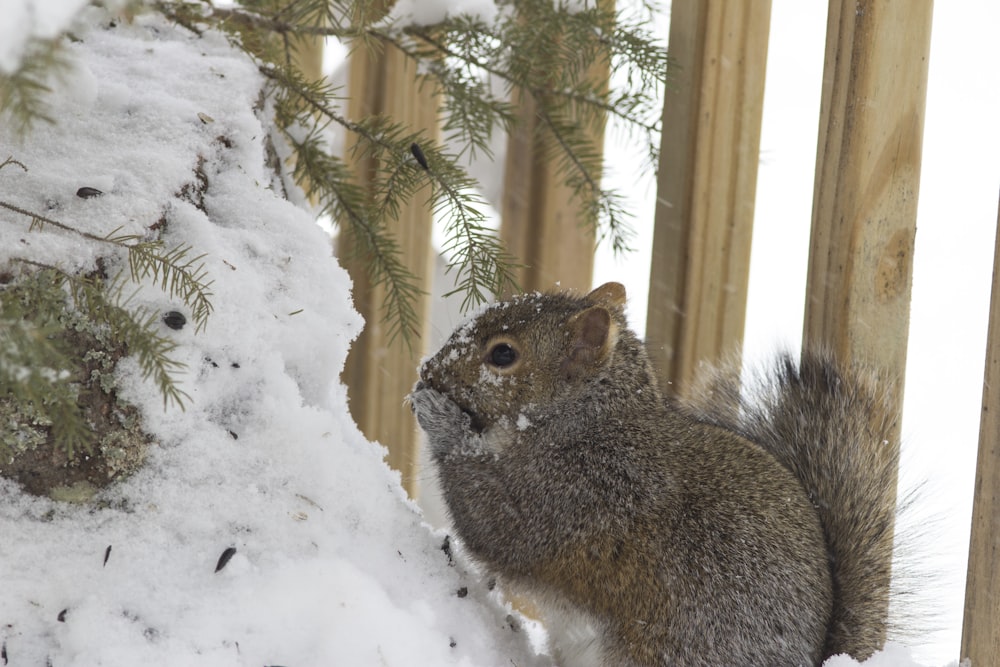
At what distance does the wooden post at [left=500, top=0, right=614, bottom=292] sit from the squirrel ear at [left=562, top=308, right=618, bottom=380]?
65cm

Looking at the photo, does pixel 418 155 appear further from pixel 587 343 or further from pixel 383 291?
pixel 383 291

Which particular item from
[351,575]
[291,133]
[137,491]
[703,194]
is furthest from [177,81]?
[703,194]

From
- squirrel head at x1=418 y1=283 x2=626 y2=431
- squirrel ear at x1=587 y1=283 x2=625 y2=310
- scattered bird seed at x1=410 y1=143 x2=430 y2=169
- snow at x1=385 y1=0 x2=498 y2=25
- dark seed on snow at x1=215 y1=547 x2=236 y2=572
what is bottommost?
dark seed on snow at x1=215 y1=547 x2=236 y2=572

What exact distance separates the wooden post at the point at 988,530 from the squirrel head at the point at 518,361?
41 cm

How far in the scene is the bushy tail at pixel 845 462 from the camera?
A: 3.49 ft

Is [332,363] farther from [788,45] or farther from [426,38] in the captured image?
[788,45]

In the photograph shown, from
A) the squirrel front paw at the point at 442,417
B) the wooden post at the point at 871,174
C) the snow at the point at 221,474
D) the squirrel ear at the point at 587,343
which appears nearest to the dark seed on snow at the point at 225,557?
the snow at the point at 221,474

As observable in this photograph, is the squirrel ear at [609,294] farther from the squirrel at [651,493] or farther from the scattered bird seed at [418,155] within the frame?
the scattered bird seed at [418,155]

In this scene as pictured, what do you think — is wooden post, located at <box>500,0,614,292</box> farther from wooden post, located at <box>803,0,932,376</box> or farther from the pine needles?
wooden post, located at <box>803,0,932,376</box>

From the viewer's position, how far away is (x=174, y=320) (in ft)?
2.90

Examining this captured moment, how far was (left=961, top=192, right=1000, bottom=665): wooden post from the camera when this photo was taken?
0.99m

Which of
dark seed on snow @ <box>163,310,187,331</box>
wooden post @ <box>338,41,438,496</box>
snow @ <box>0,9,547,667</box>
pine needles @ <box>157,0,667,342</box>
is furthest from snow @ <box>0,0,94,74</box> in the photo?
wooden post @ <box>338,41,438,496</box>

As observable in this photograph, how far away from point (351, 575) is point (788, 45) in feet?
3.79

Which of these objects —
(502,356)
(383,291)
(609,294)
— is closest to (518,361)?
(502,356)
